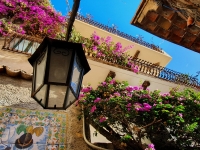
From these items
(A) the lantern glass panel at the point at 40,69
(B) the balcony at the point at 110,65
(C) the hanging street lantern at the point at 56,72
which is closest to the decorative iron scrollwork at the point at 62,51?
(C) the hanging street lantern at the point at 56,72

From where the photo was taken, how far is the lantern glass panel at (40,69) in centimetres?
234

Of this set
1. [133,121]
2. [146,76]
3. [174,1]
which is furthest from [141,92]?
[146,76]

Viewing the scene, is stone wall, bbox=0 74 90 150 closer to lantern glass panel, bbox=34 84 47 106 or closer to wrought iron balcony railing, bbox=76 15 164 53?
lantern glass panel, bbox=34 84 47 106

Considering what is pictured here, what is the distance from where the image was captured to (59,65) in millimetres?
2324

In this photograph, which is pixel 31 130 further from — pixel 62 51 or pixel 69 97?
pixel 62 51

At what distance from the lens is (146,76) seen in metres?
10.5

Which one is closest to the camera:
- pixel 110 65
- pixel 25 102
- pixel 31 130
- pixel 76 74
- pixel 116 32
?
pixel 76 74

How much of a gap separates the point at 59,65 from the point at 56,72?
0.09m

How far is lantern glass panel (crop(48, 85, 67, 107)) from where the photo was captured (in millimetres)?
2344

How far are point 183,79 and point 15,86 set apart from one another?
1111 cm

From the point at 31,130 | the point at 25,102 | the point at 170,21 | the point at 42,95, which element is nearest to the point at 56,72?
the point at 42,95

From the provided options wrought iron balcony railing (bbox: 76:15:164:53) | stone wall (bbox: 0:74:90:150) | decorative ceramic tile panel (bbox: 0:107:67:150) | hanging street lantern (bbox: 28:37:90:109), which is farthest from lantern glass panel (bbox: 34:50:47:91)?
wrought iron balcony railing (bbox: 76:15:164:53)

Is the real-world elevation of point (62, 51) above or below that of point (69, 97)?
above

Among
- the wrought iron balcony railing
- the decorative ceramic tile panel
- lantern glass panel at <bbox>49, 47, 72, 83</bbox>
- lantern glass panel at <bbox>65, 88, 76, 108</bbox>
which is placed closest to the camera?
lantern glass panel at <bbox>49, 47, 72, 83</bbox>
